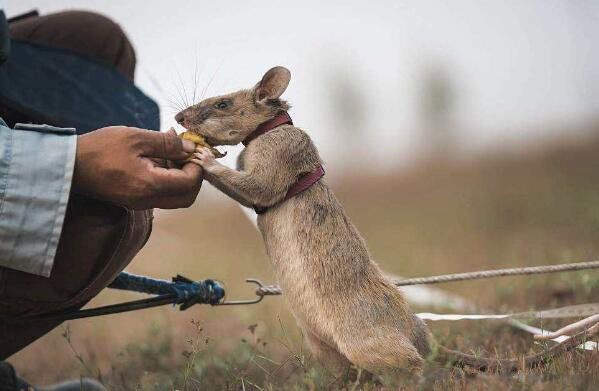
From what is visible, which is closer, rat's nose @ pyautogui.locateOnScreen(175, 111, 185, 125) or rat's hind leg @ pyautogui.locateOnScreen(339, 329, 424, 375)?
rat's hind leg @ pyautogui.locateOnScreen(339, 329, 424, 375)

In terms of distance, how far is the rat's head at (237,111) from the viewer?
86.0 inches

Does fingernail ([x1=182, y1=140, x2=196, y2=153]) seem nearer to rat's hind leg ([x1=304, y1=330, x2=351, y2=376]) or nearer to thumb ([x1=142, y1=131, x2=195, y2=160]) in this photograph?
thumb ([x1=142, y1=131, x2=195, y2=160])

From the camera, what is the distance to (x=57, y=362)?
3648 millimetres

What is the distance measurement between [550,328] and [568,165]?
6.87 meters

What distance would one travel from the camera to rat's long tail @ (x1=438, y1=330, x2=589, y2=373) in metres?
1.98

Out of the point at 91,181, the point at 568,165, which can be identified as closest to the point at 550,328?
the point at 91,181

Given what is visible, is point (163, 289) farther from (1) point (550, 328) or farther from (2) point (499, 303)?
(2) point (499, 303)

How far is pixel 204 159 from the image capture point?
6.34 feet

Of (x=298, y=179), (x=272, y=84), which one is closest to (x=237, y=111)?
(x=272, y=84)

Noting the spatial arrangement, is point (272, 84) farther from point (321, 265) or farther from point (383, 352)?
point (383, 352)

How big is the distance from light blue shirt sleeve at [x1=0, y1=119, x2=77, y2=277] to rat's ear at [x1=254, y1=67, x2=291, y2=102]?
2.55ft

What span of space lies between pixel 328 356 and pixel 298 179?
621 millimetres

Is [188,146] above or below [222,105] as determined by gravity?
below

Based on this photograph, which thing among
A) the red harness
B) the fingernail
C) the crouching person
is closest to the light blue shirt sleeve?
the crouching person
